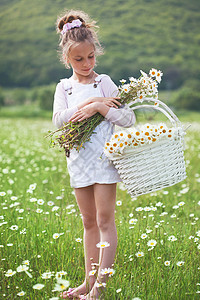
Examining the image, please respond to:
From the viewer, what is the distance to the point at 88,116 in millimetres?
2539

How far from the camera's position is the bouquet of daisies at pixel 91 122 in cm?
256

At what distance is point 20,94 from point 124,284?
131 ft

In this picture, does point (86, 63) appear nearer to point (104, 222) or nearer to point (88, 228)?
point (104, 222)

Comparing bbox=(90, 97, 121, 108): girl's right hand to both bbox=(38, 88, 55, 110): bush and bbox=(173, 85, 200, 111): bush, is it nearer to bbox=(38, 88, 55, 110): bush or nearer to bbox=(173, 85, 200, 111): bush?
bbox=(38, 88, 55, 110): bush

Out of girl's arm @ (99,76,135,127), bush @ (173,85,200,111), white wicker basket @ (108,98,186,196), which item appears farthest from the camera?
bush @ (173,85,200,111)

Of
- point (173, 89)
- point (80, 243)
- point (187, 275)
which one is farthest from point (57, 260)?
point (173, 89)

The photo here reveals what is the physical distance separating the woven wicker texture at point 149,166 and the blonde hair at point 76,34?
737 mm

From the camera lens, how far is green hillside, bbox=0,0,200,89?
164ft

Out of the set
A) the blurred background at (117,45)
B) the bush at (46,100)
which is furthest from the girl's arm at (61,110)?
the blurred background at (117,45)

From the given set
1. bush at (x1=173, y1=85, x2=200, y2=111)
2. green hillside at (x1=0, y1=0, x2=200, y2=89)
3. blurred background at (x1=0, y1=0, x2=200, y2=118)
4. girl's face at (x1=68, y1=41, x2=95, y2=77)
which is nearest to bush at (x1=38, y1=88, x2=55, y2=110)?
blurred background at (x1=0, y1=0, x2=200, y2=118)

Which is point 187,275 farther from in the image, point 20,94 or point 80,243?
point 20,94

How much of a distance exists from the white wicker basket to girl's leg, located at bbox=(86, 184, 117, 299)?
6.6 inches

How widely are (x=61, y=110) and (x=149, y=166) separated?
0.70 metres

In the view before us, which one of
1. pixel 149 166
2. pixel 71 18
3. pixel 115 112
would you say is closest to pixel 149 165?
pixel 149 166
